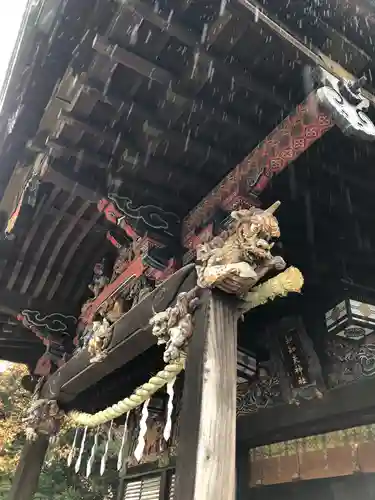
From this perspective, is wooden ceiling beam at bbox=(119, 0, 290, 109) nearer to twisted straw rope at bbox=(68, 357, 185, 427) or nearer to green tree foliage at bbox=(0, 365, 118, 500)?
twisted straw rope at bbox=(68, 357, 185, 427)

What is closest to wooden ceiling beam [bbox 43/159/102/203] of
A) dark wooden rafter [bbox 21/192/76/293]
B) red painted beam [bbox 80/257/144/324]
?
dark wooden rafter [bbox 21/192/76/293]

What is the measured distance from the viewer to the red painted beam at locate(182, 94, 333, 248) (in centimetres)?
241

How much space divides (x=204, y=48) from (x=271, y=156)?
74 centimetres

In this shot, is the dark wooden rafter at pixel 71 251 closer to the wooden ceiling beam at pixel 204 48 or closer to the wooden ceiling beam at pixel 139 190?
the wooden ceiling beam at pixel 139 190

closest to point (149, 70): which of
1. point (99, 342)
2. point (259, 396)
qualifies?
point (99, 342)

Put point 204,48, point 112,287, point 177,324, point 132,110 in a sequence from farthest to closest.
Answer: point 112,287, point 132,110, point 177,324, point 204,48

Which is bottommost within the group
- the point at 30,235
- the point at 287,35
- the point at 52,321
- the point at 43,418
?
the point at 43,418

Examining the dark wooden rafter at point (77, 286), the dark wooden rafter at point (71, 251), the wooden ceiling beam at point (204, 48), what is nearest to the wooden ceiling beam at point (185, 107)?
the wooden ceiling beam at point (204, 48)

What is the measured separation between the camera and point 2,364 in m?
13.5

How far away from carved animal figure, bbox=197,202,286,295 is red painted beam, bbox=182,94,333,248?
0.97ft

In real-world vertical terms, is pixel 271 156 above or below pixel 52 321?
below

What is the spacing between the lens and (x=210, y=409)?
6.79ft

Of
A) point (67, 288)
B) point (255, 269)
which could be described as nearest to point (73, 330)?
point (67, 288)

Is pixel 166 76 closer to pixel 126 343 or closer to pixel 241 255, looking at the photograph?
pixel 241 255
